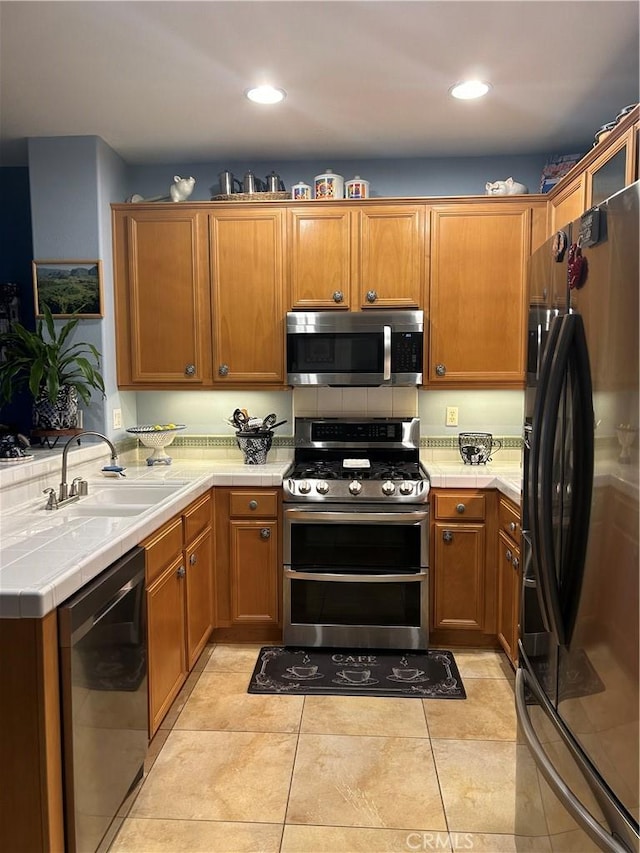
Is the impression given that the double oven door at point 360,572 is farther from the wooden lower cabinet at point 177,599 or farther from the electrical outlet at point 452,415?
the electrical outlet at point 452,415

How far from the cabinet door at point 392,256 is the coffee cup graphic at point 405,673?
73.9 inches

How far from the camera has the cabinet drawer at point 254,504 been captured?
3.16 m

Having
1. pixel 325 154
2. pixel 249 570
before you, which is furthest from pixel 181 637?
pixel 325 154

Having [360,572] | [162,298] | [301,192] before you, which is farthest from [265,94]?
[360,572]

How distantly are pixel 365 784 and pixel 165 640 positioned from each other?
0.91m

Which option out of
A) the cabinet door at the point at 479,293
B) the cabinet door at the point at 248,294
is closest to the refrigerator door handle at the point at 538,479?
the cabinet door at the point at 479,293

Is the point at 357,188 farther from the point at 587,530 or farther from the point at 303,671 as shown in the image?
the point at 587,530

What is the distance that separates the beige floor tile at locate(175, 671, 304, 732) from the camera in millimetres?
2504

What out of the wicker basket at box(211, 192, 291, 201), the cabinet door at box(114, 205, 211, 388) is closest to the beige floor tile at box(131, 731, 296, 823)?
the cabinet door at box(114, 205, 211, 388)

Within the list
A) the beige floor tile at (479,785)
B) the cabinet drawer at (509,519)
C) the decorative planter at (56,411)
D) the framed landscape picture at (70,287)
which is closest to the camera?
the beige floor tile at (479,785)

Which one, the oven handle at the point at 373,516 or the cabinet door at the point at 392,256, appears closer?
the oven handle at the point at 373,516

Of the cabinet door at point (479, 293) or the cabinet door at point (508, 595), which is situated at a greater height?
the cabinet door at point (479, 293)

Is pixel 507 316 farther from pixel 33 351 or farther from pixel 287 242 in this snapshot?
pixel 33 351

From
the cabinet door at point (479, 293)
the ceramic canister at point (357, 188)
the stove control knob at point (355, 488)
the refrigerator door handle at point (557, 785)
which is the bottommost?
the refrigerator door handle at point (557, 785)
